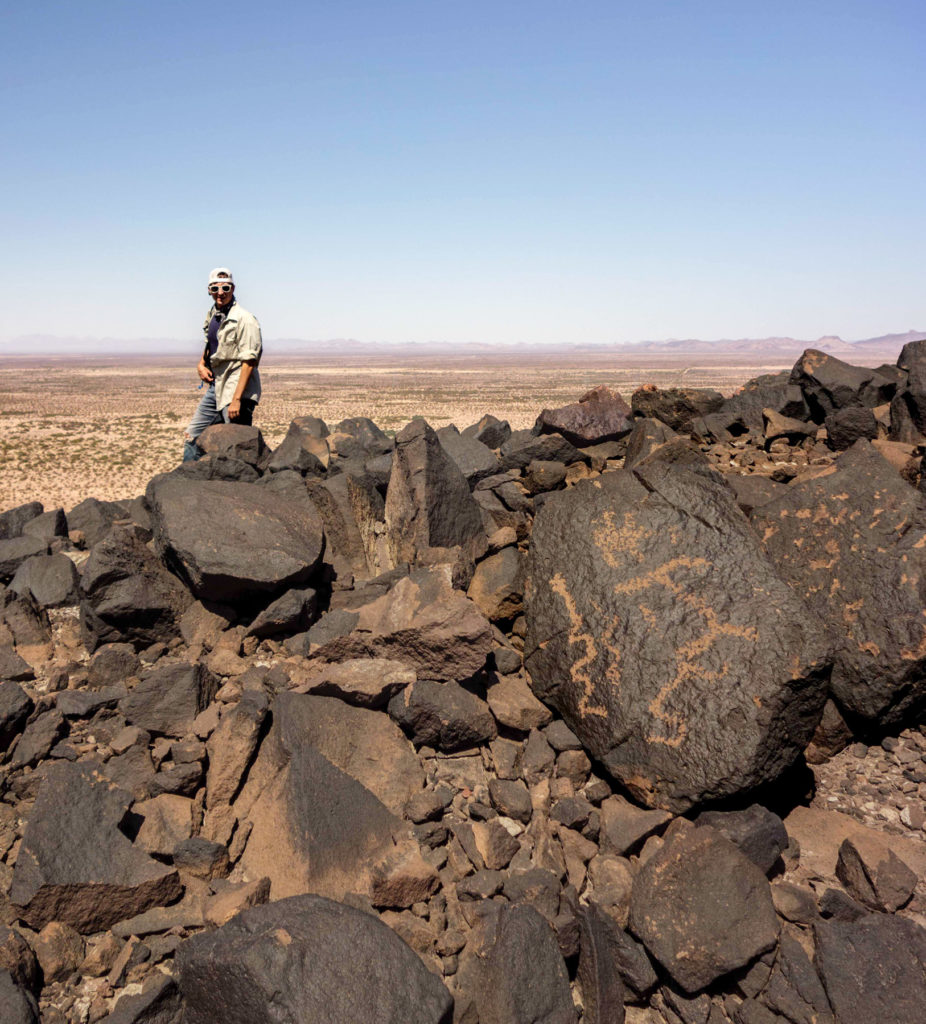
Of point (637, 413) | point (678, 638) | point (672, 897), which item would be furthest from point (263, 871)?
point (637, 413)

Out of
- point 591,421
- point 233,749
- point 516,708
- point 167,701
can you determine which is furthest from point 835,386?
point 167,701

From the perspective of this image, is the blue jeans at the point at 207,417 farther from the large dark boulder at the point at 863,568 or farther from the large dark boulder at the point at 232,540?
the large dark boulder at the point at 863,568

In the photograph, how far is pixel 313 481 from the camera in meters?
6.45

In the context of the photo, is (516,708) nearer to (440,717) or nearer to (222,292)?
(440,717)

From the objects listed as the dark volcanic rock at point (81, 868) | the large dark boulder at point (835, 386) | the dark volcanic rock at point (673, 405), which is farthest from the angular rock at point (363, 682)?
the large dark boulder at point (835, 386)

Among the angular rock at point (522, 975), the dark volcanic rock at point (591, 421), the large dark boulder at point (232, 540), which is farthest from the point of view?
the dark volcanic rock at point (591, 421)

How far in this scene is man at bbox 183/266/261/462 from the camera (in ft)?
23.6

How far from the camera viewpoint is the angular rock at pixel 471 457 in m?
7.17

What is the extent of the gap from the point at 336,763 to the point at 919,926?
3.00 m

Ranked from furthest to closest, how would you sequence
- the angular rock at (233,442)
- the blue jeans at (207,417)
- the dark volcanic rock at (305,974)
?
the blue jeans at (207,417) < the angular rock at (233,442) < the dark volcanic rock at (305,974)

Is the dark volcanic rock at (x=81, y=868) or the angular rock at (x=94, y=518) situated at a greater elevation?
the angular rock at (x=94, y=518)

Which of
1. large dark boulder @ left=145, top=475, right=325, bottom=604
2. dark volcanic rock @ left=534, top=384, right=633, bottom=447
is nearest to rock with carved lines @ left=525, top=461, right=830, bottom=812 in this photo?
large dark boulder @ left=145, top=475, right=325, bottom=604

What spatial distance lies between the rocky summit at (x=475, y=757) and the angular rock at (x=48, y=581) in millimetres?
36

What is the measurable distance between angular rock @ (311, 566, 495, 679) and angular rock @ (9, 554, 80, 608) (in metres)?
2.43
